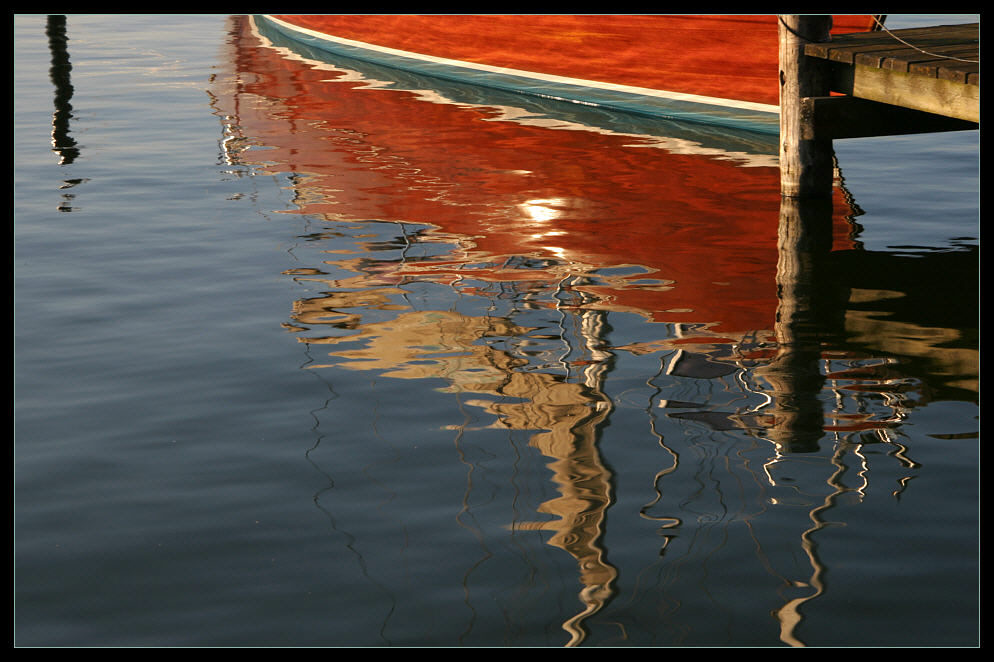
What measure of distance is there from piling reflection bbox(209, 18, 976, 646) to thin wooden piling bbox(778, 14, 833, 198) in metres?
0.23

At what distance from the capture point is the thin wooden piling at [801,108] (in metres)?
8.40

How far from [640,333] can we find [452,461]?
1.88 metres

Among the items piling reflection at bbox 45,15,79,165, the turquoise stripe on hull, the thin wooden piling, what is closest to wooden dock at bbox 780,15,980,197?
the thin wooden piling

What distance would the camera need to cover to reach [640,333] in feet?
20.0

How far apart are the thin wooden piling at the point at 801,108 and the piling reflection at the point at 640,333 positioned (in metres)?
0.23

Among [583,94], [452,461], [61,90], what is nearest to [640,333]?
[452,461]

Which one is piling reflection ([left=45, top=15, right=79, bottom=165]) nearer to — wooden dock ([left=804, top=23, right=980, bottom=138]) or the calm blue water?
the calm blue water

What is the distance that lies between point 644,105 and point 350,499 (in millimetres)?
10440

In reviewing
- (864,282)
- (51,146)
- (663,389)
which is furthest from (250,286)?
(51,146)

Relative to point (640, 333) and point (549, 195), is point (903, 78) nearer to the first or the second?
point (640, 333)

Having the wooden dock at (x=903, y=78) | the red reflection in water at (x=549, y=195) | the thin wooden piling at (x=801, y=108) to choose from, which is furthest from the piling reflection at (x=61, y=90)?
the wooden dock at (x=903, y=78)

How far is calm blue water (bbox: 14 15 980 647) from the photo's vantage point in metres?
3.49

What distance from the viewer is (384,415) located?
16.5 feet

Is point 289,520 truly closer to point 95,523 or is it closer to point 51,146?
point 95,523
